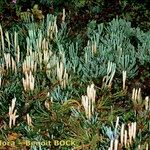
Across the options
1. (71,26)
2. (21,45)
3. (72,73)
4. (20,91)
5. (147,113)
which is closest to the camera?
(147,113)

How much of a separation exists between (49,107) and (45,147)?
0.44 m

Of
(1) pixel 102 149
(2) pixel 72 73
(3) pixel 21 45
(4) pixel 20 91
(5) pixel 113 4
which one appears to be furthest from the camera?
(5) pixel 113 4

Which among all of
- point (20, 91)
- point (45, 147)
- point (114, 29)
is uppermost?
point (114, 29)

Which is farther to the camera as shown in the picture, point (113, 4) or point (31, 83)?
point (113, 4)

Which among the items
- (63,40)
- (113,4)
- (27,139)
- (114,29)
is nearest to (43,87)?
(27,139)

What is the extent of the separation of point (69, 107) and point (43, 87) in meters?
0.43

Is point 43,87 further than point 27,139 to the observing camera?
Yes

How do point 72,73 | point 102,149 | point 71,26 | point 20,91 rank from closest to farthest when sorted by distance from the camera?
point 102,149 → point 20,91 → point 72,73 → point 71,26

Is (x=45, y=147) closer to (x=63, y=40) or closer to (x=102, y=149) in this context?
(x=102, y=149)

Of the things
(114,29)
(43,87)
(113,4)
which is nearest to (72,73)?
(43,87)

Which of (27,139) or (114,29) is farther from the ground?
(114,29)

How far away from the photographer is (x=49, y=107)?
11.5 feet

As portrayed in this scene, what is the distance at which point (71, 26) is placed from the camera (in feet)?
19.9

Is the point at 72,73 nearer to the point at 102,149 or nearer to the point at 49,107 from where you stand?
the point at 49,107
